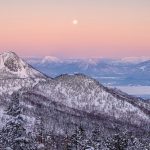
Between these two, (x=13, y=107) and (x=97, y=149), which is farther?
(x=97, y=149)

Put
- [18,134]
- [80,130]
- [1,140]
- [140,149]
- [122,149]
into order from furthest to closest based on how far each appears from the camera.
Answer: [140,149] < [1,140] < [80,130] < [122,149] < [18,134]

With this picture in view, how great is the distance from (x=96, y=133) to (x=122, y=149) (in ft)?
47.0

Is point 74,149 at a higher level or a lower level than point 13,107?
lower

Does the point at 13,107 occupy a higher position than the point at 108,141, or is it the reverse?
the point at 13,107

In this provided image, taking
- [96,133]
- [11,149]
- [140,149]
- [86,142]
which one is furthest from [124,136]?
[140,149]

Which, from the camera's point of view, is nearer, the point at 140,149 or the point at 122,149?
the point at 122,149

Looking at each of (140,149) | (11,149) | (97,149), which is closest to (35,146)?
(11,149)

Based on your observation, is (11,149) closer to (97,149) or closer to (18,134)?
(18,134)

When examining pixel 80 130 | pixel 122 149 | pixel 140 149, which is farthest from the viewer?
pixel 140 149

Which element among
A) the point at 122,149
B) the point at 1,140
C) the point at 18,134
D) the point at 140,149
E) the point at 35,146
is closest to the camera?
the point at 18,134

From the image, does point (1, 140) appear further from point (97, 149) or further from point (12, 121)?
point (12, 121)

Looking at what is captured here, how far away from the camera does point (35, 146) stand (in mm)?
65375

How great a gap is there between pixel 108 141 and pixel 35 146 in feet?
45.0

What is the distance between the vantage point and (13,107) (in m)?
58.8
